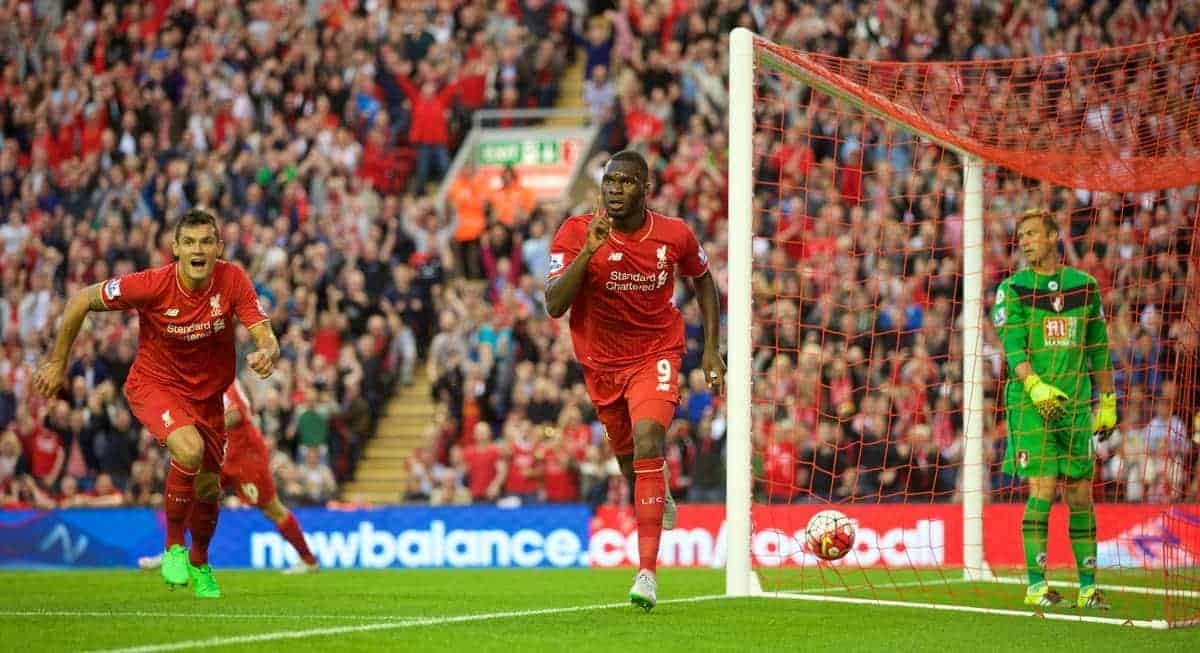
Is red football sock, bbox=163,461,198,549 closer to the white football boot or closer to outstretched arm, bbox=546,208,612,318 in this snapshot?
outstretched arm, bbox=546,208,612,318

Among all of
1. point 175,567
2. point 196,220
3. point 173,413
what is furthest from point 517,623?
point 196,220

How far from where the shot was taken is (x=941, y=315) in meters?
18.1

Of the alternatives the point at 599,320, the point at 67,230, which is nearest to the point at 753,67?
the point at 599,320

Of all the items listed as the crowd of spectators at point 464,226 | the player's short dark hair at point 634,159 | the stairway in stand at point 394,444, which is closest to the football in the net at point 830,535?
the player's short dark hair at point 634,159

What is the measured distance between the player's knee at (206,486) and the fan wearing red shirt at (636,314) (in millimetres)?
2520

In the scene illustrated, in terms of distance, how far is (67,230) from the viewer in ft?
77.8

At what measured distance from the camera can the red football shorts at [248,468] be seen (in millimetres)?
12492

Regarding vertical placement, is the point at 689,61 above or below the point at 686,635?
above

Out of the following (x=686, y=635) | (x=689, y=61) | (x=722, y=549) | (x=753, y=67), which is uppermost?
(x=689, y=61)

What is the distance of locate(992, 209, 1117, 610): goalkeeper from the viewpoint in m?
9.79

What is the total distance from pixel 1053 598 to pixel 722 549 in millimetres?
7727

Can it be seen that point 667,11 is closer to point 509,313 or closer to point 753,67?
point 509,313

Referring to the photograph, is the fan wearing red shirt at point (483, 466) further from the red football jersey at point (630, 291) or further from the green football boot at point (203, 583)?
the red football jersey at point (630, 291)

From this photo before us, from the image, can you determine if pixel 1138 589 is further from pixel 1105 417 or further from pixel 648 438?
pixel 648 438
